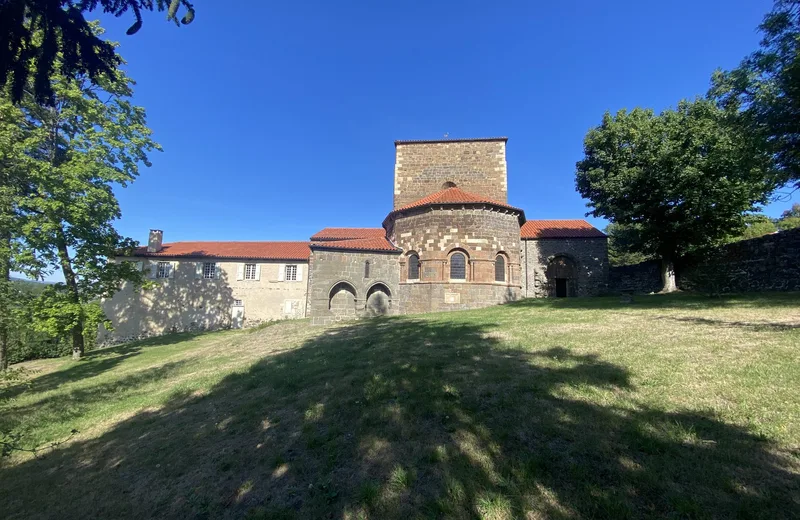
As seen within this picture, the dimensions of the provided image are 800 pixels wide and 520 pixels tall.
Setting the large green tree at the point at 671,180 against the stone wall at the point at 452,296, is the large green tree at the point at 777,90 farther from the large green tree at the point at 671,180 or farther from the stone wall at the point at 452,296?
the stone wall at the point at 452,296

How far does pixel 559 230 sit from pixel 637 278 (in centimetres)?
641

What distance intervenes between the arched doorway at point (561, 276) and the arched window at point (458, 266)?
10062mm

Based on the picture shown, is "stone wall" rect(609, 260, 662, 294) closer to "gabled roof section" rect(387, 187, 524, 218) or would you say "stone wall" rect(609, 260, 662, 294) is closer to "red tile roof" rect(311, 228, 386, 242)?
"gabled roof section" rect(387, 187, 524, 218)

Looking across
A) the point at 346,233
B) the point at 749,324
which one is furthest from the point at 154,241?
the point at 749,324

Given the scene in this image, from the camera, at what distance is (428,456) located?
4402 millimetres

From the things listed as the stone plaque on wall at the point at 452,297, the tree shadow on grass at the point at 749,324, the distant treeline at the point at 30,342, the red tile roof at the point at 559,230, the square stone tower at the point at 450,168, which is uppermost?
the square stone tower at the point at 450,168

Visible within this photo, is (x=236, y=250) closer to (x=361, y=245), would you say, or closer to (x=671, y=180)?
(x=361, y=245)

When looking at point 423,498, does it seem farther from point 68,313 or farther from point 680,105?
point 680,105

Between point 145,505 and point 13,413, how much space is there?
9209 millimetres

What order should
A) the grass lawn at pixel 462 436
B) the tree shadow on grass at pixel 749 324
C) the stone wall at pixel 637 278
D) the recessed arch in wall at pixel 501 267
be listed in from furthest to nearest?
the stone wall at pixel 637 278
the recessed arch in wall at pixel 501 267
the tree shadow on grass at pixel 749 324
the grass lawn at pixel 462 436

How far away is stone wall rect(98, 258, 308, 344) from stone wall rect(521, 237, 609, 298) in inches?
771

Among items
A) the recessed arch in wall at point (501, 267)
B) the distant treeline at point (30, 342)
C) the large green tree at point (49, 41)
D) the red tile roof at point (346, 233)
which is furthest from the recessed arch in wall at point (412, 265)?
the distant treeline at point (30, 342)

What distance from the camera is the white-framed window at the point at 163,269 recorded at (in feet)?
100

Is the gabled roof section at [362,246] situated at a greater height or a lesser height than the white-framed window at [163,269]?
greater
